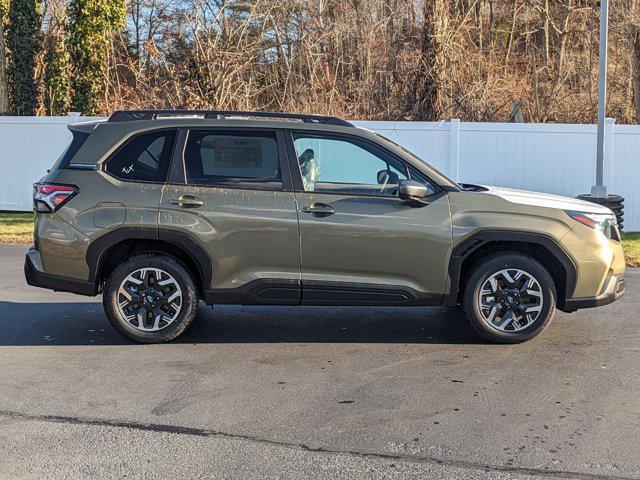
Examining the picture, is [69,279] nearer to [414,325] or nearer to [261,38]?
[414,325]

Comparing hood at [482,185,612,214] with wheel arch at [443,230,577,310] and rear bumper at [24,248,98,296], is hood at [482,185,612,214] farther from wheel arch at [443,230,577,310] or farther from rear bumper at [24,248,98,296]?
rear bumper at [24,248,98,296]

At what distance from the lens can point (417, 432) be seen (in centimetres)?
502

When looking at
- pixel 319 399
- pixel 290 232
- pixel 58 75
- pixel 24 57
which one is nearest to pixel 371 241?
pixel 290 232

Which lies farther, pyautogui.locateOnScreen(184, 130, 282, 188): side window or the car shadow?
the car shadow

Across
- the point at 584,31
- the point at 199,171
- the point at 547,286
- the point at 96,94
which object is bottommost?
the point at 547,286

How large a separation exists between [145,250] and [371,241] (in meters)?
1.91

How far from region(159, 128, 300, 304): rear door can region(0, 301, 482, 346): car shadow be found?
1.86 ft

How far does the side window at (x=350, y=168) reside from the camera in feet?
23.2

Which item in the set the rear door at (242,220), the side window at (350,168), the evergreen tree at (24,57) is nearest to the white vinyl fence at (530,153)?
the side window at (350,168)

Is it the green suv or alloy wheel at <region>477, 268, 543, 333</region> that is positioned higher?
the green suv

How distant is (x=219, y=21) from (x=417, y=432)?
69.2ft

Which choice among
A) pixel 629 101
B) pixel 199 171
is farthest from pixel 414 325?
pixel 629 101

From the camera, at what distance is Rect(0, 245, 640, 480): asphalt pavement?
4.55m

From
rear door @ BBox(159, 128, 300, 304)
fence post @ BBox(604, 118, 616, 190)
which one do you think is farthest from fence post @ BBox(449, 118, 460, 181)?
rear door @ BBox(159, 128, 300, 304)
